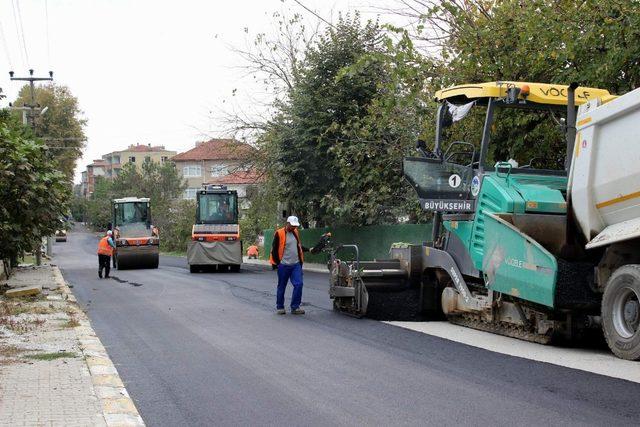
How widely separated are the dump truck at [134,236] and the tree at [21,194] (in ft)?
41.1

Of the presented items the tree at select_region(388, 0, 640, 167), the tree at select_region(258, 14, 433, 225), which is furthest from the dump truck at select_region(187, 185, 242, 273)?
the tree at select_region(388, 0, 640, 167)

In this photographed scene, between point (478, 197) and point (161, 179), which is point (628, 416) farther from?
point (161, 179)

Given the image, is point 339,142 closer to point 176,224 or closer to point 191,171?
point 176,224

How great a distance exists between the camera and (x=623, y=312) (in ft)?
27.2

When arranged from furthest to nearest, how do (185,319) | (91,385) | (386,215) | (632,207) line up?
(386,215) < (185,319) < (632,207) < (91,385)

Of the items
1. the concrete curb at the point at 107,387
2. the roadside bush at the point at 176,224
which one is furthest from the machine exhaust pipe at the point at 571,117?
the roadside bush at the point at 176,224

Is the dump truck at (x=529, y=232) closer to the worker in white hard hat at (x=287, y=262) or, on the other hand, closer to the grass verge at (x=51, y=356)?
the worker in white hard hat at (x=287, y=262)

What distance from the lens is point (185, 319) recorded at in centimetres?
1324

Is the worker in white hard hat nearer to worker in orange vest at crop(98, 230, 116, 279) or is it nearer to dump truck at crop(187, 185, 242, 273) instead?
worker in orange vest at crop(98, 230, 116, 279)

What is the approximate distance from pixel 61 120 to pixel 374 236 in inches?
1578

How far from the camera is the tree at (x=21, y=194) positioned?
17.6 m

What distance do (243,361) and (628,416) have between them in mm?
4216

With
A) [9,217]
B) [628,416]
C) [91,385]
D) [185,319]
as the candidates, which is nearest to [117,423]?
[91,385]

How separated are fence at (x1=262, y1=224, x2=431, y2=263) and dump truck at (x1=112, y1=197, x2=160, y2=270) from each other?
22.3ft
